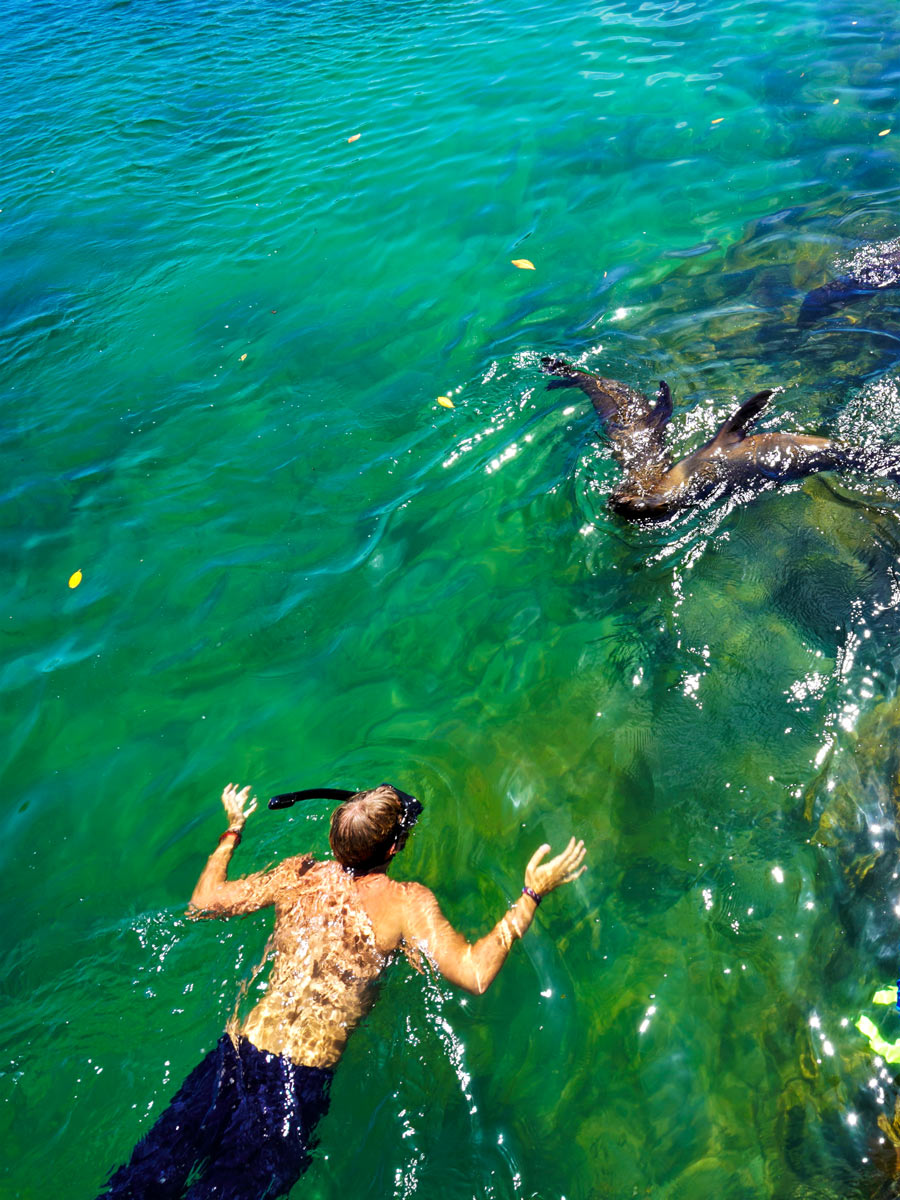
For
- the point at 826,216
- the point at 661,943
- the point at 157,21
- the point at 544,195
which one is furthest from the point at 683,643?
the point at 157,21

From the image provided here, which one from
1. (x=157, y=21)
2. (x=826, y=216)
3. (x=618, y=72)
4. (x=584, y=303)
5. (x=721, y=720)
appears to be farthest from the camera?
(x=157, y=21)

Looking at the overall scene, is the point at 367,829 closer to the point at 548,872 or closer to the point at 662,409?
the point at 548,872

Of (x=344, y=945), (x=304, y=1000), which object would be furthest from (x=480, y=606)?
(x=304, y=1000)

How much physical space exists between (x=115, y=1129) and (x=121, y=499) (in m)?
5.33

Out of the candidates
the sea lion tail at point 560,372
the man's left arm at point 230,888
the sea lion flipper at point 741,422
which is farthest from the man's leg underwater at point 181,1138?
the sea lion tail at point 560,372

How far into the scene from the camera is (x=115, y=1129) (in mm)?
3957

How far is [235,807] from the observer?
4938 millimetres

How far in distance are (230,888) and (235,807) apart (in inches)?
21.8

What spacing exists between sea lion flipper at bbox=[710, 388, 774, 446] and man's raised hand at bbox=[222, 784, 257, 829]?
445 cm

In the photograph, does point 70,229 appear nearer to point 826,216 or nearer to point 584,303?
point 584,303

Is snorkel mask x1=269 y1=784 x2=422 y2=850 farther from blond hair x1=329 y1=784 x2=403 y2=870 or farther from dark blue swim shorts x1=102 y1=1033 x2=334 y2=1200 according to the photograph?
dark blue swim shorts x1=102 y1=1033 x2=334 y2=1200

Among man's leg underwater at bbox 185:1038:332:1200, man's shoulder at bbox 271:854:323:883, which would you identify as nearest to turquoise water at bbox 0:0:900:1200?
man's leg underwater at bbox 185:1038:332:1200

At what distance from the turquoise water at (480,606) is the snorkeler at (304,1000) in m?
0.20

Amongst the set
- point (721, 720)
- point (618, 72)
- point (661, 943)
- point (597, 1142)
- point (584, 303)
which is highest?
point (618, 72)
